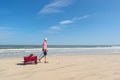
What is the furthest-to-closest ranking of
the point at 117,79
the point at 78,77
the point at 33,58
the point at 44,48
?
the point at 44,48, the point at 33,58, the point at 78,77, the point at 117,79

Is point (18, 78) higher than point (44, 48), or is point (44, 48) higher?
point (44, 48)

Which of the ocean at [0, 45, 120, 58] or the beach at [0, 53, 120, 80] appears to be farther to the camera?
the ocean at [0, 45, 120, 58]

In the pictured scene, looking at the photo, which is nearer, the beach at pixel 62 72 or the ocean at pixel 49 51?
the beach at pixel 62 72

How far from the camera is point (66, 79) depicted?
6.91 metres

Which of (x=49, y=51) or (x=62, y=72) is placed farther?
(x=49, y=51)

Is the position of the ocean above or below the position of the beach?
above

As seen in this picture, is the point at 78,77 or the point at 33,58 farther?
the point at 33,58

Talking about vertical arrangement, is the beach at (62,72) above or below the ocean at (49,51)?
below

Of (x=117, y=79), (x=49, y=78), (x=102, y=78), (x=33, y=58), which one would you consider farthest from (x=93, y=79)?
(x=33, y=58)

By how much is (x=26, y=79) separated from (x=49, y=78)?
882 mm

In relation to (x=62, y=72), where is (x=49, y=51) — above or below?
above

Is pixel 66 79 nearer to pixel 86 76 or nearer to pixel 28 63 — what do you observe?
pixel 86 76

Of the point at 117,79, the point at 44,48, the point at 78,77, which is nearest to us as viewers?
the point at 117,79

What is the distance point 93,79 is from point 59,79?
1.26 m
